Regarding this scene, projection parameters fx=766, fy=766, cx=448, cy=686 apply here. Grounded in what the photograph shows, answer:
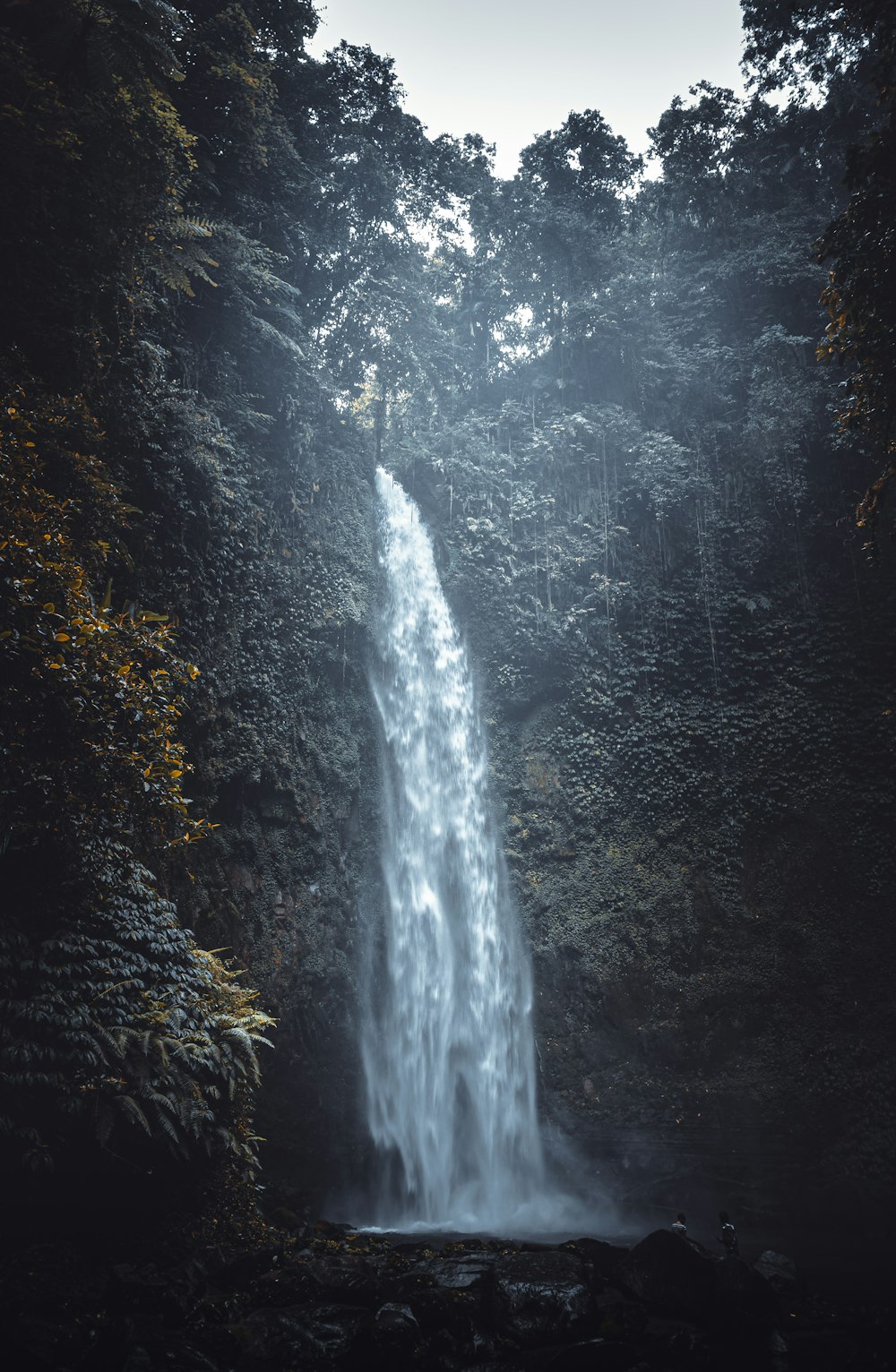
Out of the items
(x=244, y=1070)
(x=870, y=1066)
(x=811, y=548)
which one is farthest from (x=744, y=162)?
(x=244, y=1070)

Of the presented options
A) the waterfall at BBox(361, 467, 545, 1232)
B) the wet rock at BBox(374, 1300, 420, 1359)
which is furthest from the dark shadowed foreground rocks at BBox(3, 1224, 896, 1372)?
the waterfall at BBox(361, 467, 545, 1232)

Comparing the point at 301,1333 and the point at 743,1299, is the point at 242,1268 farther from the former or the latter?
the point at 743,1299

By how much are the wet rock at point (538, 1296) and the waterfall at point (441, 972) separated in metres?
3.79

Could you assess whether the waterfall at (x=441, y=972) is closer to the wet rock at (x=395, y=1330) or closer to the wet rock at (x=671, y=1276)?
the wet rock at (x=671, y=1276)

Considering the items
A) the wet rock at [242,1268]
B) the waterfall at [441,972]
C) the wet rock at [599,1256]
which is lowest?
the wet rock at [599,1256]

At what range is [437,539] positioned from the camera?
1544 cm

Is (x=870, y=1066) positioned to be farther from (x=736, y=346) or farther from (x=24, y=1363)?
(x=736, y=346)

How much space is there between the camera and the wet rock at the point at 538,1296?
5.40m

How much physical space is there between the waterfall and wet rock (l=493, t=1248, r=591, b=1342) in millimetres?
3792

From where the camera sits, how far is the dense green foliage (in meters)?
6.48

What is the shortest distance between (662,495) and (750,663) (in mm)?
4066

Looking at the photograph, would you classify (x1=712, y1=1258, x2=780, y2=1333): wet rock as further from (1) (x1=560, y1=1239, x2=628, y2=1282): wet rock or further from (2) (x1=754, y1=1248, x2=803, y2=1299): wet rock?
(1) (x1=560, y1=1239, x2=628, y2=1282): wet rock

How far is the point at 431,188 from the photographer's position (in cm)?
1844

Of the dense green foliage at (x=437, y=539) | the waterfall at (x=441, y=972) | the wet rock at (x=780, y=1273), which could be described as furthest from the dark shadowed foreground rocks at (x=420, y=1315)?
the waterfall at (x=441, y=972)
